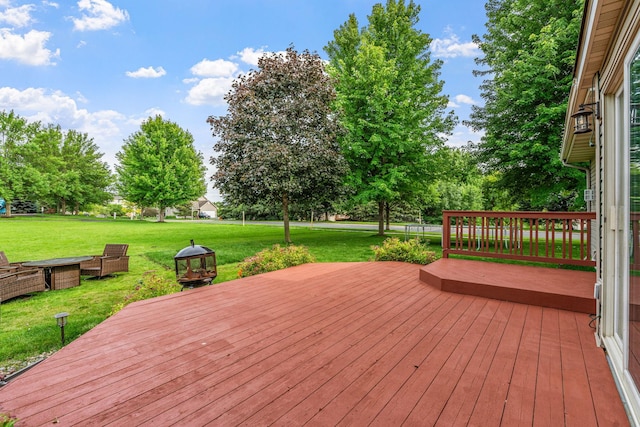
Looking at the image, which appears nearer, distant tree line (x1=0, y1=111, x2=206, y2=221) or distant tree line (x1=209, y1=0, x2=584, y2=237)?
distant tree line (x1=209, y1=0, x2=584, y2=237)

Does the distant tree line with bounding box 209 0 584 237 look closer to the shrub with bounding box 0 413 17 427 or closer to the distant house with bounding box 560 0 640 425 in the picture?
the distant house with bounding box 560 0 640 425

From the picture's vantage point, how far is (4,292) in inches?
192

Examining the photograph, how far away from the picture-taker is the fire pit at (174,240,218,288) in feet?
13.8

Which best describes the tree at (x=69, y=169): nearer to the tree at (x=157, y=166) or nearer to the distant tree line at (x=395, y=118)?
the tree at (x=157, y=166)

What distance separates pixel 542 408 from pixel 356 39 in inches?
558

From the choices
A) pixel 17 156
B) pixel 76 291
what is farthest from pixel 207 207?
pixel 76 291

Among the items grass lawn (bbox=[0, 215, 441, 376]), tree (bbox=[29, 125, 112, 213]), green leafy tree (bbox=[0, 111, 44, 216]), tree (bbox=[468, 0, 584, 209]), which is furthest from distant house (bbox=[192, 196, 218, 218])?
tree (bbox=[468, 0, 584, 209])

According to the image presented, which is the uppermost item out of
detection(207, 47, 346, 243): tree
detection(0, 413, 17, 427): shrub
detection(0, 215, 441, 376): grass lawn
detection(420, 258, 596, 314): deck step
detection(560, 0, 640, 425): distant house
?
detection(207, 47, 346, 243): tree

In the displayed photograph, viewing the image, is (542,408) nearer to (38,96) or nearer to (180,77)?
(180,77)

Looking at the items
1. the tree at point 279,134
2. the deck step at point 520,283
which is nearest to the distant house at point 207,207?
the tree at point 279,134

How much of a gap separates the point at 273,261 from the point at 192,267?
1.82 m

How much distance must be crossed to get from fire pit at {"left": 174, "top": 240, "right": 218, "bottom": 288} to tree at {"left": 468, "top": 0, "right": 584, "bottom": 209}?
858 centimetres

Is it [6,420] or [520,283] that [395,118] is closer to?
[520,283]

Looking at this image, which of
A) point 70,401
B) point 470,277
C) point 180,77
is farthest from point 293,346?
point 180,77
